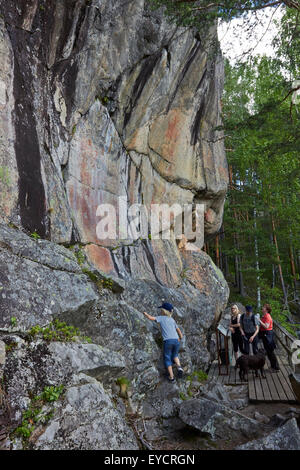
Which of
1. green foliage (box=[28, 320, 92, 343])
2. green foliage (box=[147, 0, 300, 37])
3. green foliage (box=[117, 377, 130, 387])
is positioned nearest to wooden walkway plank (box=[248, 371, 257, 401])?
green foliage (box=[117, 377, 130, 387])

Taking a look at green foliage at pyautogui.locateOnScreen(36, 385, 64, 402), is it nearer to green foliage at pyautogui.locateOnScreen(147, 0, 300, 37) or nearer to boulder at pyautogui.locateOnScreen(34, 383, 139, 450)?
boulder at pyautogui.locateOnScreen(34, 383, 139, 450)

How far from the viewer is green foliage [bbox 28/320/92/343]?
4.75m

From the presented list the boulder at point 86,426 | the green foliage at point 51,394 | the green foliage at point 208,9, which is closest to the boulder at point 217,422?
the boulder at point 86,426

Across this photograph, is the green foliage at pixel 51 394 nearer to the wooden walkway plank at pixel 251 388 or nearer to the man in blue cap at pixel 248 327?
the wooden walkway plank at pixel 251 388

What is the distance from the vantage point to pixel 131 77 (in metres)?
11.0

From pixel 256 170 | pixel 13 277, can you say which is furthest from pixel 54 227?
pixel 256 170

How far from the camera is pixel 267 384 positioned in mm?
8094

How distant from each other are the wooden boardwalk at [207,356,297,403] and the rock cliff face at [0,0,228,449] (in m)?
0.95

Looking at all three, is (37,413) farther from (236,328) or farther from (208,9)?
(208,9)

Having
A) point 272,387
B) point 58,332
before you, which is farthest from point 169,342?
point 272,387

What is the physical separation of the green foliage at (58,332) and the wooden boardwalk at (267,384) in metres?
4.59

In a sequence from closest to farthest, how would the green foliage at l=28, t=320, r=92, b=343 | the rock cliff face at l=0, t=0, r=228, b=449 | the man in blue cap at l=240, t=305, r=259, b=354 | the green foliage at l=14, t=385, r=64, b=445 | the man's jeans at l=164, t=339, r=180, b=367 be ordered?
the green foliage at l=14, t=385, r=64, b=445, the rock cliff face at l=0, t=0, r=228, b=449, the green foliage at l=28, t=320, r=92, b=343, the man's jeans at l=164, t=339, r=180, b=367, the man in blue cap at l=240, t=305, r=259, b=354

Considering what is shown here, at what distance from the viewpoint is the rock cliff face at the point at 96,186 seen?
182 inches

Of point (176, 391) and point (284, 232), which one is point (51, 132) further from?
point (284, 232)
